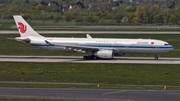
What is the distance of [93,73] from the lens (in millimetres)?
56344

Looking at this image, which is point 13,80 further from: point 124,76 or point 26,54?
point 26,54

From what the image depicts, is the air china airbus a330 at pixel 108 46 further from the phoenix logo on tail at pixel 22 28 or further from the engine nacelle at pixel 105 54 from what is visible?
the phoenix logo on tail at pixel 22 28

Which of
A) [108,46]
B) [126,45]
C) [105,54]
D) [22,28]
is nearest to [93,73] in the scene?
[105,54]

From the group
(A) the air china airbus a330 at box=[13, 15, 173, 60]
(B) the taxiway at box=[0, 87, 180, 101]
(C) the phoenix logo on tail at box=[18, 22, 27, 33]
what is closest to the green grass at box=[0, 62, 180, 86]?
(A) the air china airbus a330 at box=[13, 15, 173, 60]

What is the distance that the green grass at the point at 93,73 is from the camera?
51.4m

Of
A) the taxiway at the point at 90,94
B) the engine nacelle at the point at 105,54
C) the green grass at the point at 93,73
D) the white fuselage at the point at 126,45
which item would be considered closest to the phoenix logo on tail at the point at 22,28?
the white fuselage at the point at 126,45

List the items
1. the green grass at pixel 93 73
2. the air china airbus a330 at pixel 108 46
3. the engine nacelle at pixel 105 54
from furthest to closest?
1. the air china airbus a330 at pixel 108 46
2. the engine nacelle at pixel 105 54
3. the green grass at pixel 93 73

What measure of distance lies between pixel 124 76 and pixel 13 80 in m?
10.8

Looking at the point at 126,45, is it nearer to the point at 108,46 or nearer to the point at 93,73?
the point at 108,46

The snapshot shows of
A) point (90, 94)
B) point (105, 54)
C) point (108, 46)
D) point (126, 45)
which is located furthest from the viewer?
point (108, 46)

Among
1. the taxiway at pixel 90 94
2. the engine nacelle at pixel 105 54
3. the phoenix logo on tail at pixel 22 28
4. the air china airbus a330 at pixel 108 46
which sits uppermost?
the phoenix logo on tail at pixel 22 28

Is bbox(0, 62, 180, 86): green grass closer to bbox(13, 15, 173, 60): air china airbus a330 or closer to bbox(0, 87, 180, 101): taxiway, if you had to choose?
bbox(13, 15, 173, 60): air china airbus a330

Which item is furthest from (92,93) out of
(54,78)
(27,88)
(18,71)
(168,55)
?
(168,55)

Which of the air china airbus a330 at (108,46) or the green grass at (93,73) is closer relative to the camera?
the green grass at (93,73)
